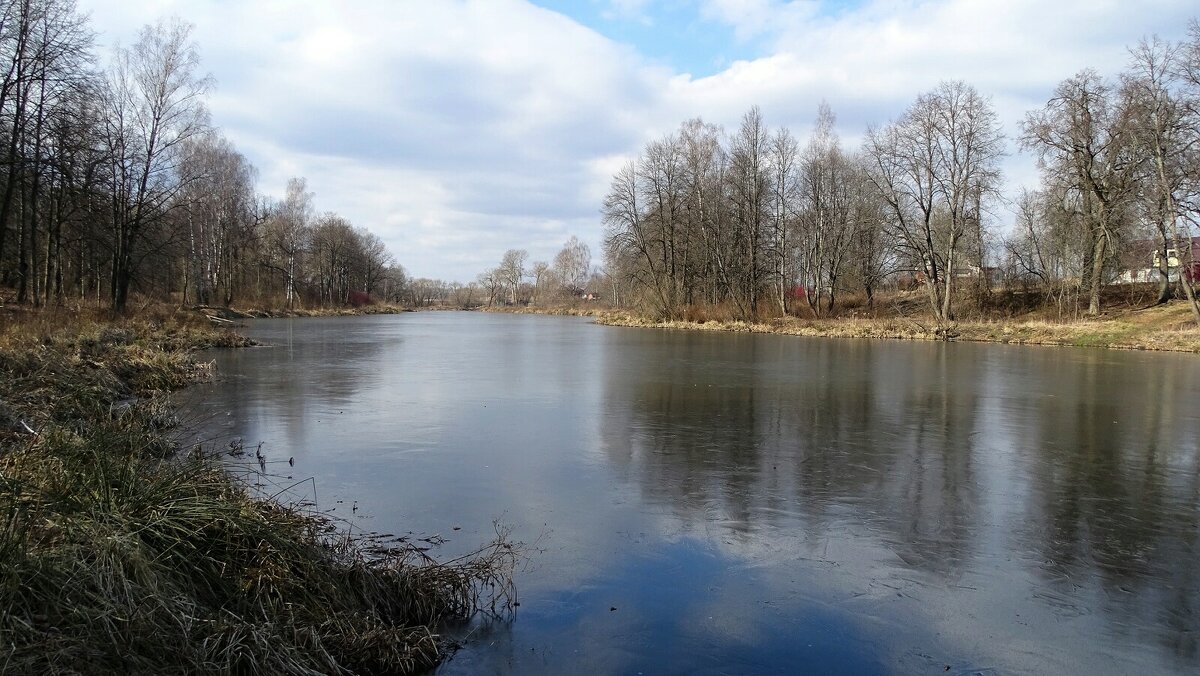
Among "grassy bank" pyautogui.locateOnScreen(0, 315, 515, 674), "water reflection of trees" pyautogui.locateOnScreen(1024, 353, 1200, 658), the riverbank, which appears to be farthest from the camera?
the riverbank

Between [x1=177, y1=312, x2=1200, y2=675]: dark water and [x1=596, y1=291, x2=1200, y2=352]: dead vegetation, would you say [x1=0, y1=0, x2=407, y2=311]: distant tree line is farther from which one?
[x1=596, y1=291, x2=1200, y2=352]: dead vegetation

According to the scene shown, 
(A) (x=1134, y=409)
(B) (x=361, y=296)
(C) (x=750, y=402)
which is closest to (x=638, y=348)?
(C) (x=750, y=402)

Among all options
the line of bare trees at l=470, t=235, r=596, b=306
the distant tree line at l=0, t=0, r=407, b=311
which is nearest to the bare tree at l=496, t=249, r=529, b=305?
the line of bare trees at l=470, t=235, r=596, b=306

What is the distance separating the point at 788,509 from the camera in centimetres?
567

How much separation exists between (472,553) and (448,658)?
1.17 metres

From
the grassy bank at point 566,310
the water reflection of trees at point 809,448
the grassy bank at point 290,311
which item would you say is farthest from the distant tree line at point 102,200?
the grassy bank at point 566,310

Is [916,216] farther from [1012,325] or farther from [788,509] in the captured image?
[788,509]

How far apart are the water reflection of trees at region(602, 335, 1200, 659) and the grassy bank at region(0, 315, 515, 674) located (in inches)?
101

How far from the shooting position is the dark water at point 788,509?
3.56 metres

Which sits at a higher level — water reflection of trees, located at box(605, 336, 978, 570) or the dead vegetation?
the dead vegetation

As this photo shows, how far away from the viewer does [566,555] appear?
4660 millimetres

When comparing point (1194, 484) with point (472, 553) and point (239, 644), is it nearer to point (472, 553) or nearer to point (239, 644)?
point (472, 553)

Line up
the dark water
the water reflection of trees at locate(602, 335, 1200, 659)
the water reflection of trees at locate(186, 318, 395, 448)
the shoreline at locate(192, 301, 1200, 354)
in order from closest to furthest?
1. the dark water
2. the water reflection of trees at locate(602, 335, 1200, 659)
3. the water reflection of trees at locate(186, 318, 395, 448)
4. the shoreline at locate(192, 301, 1200, 354)

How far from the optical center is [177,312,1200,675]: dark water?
140 inches
